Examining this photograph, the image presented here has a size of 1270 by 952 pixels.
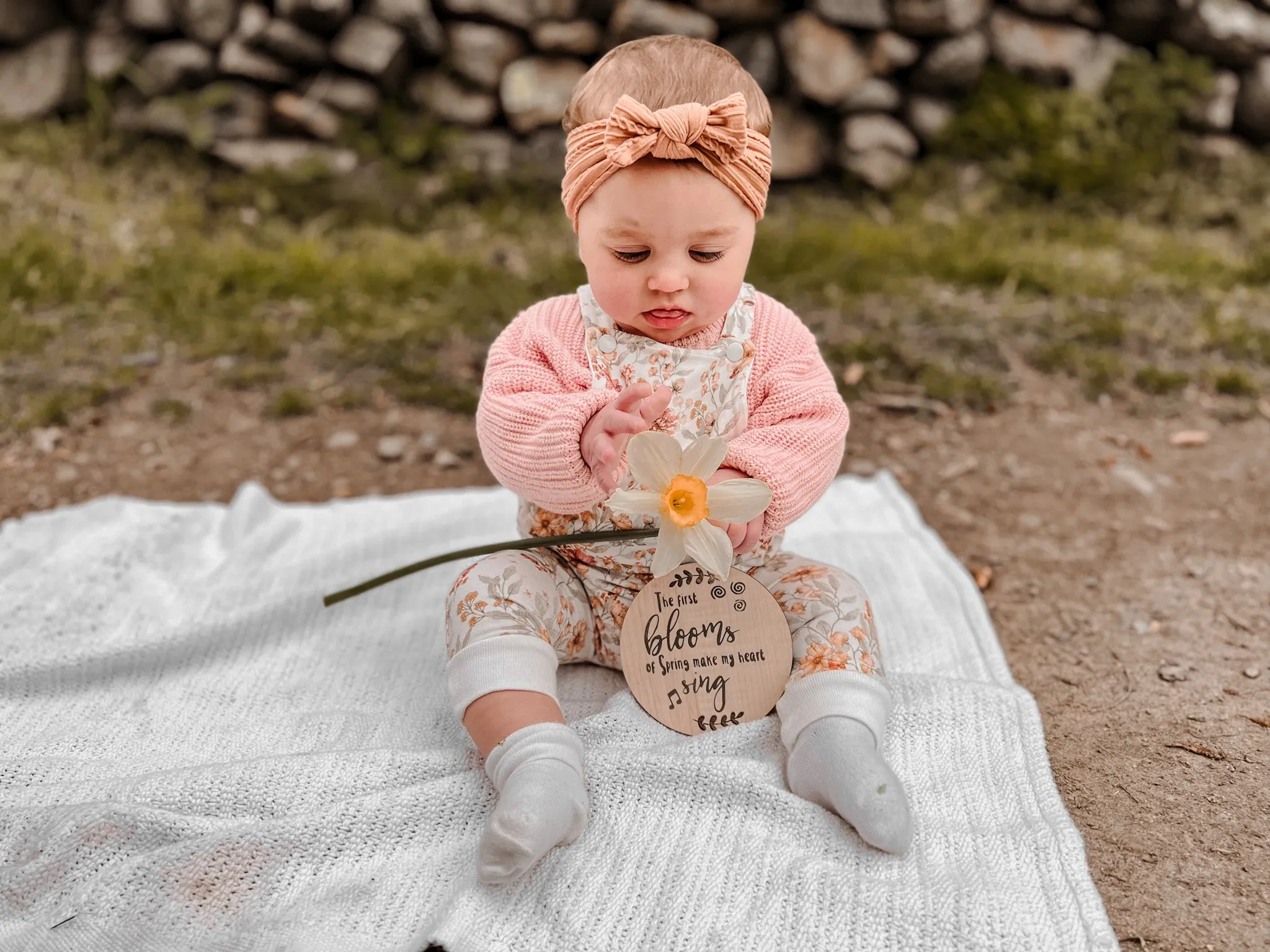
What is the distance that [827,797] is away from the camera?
1535 millimetres

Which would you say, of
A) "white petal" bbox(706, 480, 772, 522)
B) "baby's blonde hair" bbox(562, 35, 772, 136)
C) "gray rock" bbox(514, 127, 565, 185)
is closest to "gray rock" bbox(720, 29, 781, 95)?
"gray rock" bbox(514, 127, 565, 185)

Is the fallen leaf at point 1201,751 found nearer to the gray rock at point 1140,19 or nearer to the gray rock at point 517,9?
the gray rock at point 517,9

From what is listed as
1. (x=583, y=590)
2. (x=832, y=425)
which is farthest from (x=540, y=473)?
(x=832, y=425)

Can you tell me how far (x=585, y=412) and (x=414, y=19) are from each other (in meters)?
3.34

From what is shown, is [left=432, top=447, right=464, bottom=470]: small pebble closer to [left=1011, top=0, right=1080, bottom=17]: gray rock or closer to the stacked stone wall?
the stacked stone wall

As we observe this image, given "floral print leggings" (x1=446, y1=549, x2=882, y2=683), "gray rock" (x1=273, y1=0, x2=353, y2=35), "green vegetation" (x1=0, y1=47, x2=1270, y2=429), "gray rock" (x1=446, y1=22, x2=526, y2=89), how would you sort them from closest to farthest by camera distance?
"floral print leggings" (x1=446, y1=549, x2=882, y2=683) → "green vegetation" (x1=0, y1=47, x2=1270, y2=429) → "gray rock" (x1=273, y1=0, x2=353, y2=35) → "gray rock" (x1=446, y1=22, x2=526, y2=89)

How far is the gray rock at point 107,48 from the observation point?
4.36 m

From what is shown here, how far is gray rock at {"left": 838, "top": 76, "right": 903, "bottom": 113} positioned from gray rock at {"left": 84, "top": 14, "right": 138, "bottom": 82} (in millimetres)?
2856

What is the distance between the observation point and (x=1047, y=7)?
4543 millimetres

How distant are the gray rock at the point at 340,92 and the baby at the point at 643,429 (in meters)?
3.02

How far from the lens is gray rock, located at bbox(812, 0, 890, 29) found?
4.40 metres

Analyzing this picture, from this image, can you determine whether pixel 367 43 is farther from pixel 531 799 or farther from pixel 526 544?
pixel 531 799

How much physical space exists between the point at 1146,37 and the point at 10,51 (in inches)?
182

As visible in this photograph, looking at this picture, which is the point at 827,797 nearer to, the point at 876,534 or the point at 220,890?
the point at 220,890
